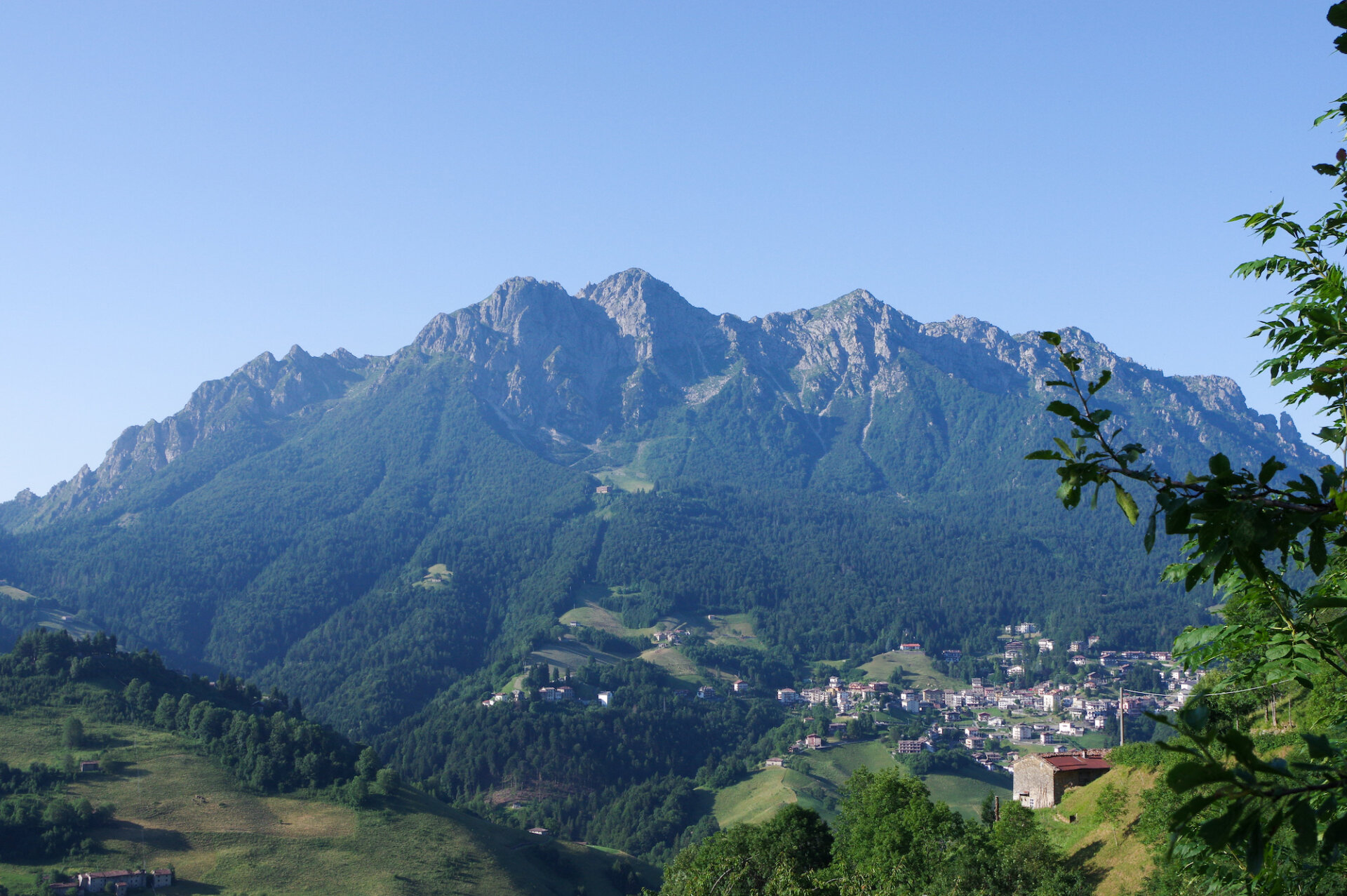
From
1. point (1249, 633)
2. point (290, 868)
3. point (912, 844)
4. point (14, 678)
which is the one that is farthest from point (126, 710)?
point (1249, 633)

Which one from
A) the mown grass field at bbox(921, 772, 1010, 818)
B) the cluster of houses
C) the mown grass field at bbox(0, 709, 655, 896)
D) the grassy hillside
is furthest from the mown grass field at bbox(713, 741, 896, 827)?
the cluster of houses

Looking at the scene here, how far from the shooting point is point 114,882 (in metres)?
78.6

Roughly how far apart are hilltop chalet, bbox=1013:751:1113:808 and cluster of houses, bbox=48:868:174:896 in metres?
68.3

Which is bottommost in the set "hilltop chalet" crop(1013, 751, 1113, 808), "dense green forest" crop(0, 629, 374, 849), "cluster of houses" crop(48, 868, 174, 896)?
"cluster of houses" crop(48, 868, 174, 896)

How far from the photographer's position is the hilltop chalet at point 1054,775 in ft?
164

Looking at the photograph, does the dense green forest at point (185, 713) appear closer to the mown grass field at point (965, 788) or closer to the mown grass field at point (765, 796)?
the mown grass field at point (765, 796)

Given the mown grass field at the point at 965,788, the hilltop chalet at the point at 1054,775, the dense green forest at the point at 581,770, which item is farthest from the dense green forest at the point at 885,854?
the dense green forest at the point at 581,770

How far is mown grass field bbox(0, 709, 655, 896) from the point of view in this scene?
8525 cm

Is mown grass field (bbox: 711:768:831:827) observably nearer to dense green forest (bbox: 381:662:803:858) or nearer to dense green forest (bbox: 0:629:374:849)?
dense green forest (bbox: 381:662:803:858)

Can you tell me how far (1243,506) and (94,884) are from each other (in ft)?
310

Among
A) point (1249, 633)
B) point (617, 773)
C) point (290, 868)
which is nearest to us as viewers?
point (1249, 633)

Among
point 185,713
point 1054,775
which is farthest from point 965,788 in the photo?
point 1054,775

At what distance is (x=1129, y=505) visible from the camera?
394cm

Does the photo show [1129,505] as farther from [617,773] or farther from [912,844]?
[617,773]
